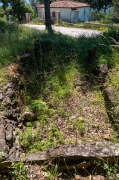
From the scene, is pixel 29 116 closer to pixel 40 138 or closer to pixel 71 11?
pixel 40 138

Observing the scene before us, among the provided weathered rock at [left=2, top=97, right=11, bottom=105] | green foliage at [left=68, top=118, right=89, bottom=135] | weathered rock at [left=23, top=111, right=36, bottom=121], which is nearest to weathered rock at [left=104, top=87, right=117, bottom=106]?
green foliage at [left=68, top=118, right=89, bottom=135]

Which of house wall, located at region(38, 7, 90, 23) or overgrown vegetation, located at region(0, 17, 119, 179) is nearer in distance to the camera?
overgrown vegetation, located at region(0, 17, 119, 179)

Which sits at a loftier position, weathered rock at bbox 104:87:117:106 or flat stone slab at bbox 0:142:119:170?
weathered rock at bbox 104:87:117:106

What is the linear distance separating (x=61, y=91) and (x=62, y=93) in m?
0.06

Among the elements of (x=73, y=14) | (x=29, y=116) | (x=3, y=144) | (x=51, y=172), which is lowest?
(x=51, y=172)

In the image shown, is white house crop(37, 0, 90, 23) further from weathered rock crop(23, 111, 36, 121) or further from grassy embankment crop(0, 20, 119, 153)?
weathered rock crop(23, 111, 36, 121)

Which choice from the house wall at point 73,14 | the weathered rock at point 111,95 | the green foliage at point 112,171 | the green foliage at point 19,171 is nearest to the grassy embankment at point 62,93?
the weathered rock at point 111,95

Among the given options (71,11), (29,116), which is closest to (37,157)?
(29,116)

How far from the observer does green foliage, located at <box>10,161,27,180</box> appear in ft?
5.81

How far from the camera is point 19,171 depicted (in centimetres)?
181

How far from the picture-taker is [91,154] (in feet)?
6.13

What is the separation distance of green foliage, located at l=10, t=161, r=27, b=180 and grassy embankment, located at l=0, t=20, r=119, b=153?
0.41m

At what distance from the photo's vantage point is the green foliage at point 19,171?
5.81ft

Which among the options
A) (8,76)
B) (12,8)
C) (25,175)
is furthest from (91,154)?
(12,8)
